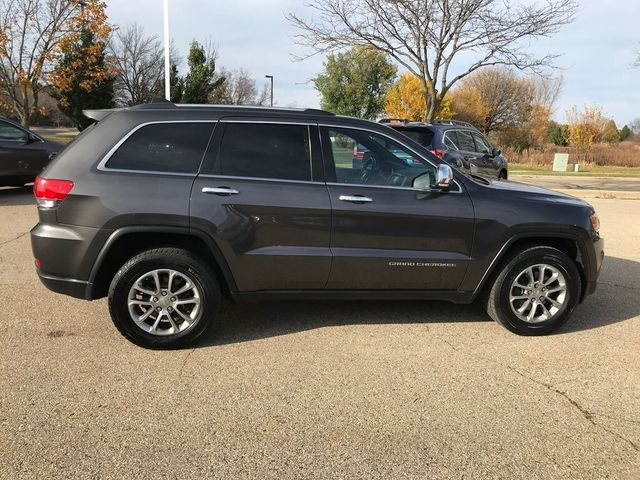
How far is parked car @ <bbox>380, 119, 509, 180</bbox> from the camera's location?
10.5 meters

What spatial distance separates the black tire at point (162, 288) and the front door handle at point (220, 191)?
1.58ft

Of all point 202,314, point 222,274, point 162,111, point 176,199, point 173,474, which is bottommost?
point 173,474

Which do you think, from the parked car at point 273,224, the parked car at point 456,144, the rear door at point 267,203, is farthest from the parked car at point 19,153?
the rear door at point 267,203

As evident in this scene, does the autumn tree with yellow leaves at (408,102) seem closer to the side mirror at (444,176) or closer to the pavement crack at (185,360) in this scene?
the side mirror at (444,176)

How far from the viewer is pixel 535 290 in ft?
14.3

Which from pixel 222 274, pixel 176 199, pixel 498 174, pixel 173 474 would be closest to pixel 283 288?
pixel 222 274

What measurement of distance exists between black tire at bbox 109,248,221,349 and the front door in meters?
0.94

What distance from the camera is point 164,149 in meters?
3.92

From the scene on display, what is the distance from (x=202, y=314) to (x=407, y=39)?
15579 millimetres

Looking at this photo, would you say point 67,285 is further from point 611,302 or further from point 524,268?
point 611,302

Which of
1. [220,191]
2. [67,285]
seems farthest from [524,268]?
[67,285]

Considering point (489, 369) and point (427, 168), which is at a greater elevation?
point (427, 168)

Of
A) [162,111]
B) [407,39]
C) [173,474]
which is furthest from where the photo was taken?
[407,39]

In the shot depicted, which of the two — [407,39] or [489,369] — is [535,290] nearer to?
[489,369]
